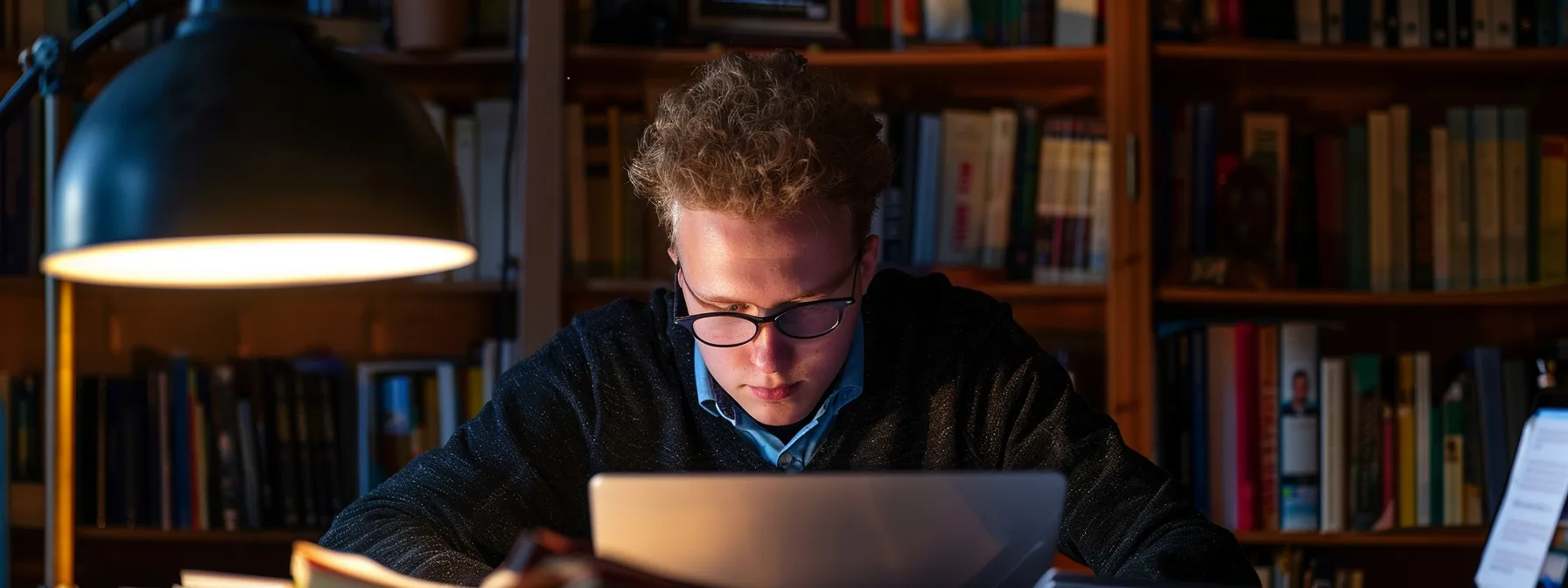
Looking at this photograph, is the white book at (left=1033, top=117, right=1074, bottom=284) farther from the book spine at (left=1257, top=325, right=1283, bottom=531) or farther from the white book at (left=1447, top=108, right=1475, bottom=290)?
the white book at (left=1447, top=108, right=1475, bottom=290)

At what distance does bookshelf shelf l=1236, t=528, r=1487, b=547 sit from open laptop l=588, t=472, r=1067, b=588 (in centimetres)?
155

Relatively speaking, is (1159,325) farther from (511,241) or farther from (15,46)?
(15,46)

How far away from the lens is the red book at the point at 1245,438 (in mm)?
2283

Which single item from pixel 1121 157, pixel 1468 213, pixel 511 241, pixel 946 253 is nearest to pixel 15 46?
pixel 511 241

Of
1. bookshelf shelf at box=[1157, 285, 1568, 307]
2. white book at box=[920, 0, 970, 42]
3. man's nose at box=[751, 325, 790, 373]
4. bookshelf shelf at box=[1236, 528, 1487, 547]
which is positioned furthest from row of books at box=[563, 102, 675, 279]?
bookshelf shelf at box=[1236, 528, 1487, 547]

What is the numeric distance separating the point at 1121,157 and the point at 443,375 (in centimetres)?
126

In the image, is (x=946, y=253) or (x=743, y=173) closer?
(x=743, y=173)

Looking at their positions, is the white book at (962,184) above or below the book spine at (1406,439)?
above

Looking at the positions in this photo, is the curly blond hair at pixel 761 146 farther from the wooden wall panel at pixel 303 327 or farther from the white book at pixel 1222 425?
the wooden wall panel at pixel 303 327

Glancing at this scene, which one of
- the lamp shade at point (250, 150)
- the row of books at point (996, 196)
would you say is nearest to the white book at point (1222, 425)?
the row of books at point (996, 196)

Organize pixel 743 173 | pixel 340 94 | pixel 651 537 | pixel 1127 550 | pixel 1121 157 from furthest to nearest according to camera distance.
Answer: pixel 1121 157, pixel 743 173, pixel 1127 550, pixel 340 94, pixel 651 537

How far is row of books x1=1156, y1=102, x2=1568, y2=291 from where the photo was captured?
2.30 meters

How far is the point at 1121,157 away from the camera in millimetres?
2260

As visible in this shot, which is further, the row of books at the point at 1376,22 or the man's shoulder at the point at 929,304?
the row of books at the point at 1376,22
